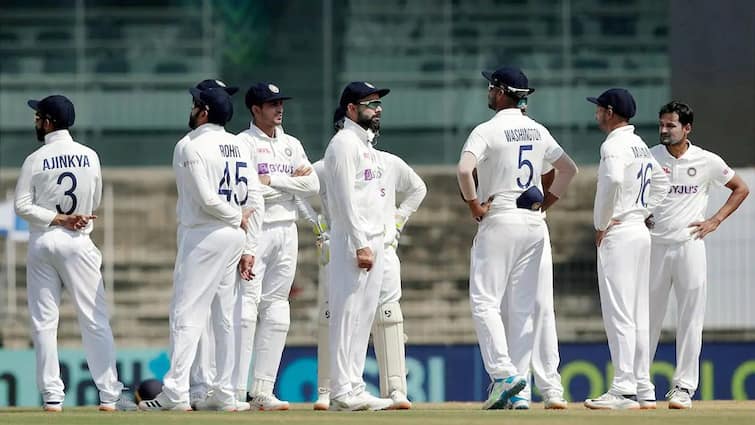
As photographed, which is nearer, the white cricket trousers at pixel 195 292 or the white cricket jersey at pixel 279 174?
the white cricket trousers at pixel 195 292

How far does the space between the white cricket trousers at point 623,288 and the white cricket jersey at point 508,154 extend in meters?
0.67

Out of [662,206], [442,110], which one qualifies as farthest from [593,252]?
[662,206]

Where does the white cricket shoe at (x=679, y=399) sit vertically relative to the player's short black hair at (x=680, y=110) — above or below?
below

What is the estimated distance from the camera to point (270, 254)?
12.5 metres

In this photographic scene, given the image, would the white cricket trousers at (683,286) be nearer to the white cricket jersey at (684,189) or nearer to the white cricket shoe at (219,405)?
the white cricket jersey at (684,189)

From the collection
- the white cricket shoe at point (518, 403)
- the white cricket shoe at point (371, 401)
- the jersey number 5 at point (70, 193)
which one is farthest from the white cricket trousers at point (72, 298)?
the white cricket shoe at point (518, 403)

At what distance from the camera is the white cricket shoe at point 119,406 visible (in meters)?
12.1

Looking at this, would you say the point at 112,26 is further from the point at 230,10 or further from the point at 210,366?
the point at 210,366

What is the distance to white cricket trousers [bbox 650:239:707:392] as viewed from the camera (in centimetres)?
1302

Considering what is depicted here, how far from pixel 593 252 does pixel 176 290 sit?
9970 millimetres

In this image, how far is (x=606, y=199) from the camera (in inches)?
478

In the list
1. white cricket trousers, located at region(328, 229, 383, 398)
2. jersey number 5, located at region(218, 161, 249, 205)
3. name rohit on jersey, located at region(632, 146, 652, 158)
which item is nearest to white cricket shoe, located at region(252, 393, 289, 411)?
white cricket trousers, located at region(328, 229, 383, 398)

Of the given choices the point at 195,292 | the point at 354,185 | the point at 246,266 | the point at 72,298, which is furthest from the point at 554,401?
the point at 72,298

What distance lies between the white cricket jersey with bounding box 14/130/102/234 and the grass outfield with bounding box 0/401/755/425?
48.3 inches
